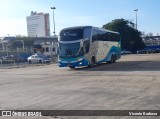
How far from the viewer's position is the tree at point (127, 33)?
85.2 m

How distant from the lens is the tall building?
16212cm

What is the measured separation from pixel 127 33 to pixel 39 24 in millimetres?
86221

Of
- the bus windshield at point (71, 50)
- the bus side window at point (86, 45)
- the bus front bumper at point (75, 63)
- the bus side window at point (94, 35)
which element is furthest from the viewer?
the bus side window at point (94, 35)

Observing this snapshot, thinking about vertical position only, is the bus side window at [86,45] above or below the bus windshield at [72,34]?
below

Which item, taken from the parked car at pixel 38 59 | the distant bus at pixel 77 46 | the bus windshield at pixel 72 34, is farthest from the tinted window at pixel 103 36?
the parked car at pixel 38 59

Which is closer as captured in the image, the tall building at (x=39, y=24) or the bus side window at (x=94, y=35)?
the bus side window at (x=94, y=35)

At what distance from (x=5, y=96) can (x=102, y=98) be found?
4.10 metres

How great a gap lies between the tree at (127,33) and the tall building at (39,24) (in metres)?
77.4

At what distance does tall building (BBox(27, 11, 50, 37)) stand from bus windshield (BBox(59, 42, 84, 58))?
13400cm

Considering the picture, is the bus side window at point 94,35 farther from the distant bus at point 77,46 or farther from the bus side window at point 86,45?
the bus side window at point 86,45

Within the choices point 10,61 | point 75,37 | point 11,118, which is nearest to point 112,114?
point 11,118

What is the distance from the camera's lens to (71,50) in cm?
2750

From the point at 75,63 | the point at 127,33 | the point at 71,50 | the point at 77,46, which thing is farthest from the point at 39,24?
the point at 77,46

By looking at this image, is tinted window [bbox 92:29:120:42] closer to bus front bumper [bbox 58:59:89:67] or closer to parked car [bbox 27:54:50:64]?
bus front bumper [bbox 58:59:89:67]
